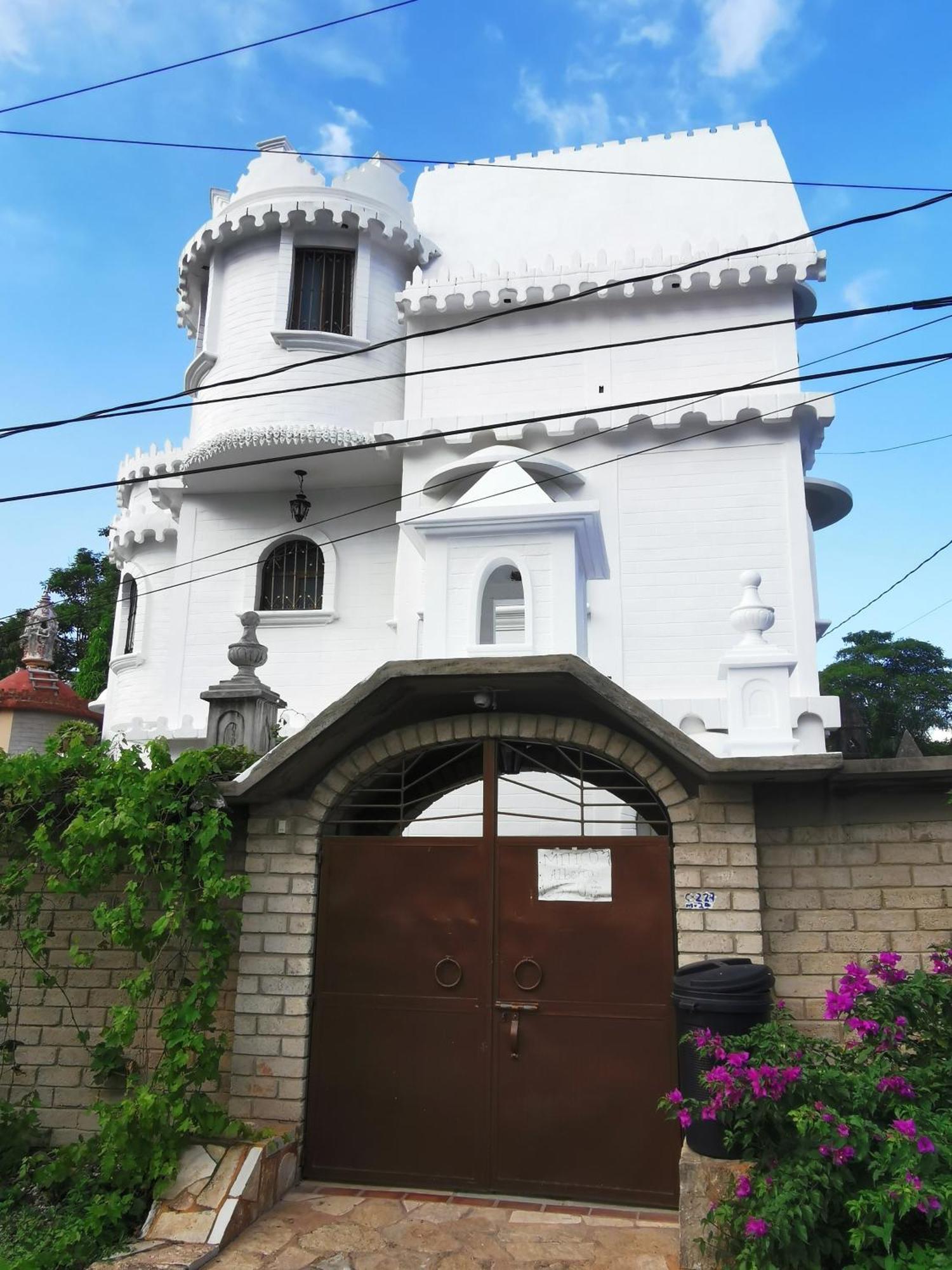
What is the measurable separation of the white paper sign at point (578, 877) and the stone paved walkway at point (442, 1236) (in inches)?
67.0

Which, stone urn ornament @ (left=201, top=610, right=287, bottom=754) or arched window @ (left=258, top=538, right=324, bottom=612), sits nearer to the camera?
stone urn ornament @ (left=201, top=610, right=287, bottom=754)

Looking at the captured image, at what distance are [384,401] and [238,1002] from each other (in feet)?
30.7

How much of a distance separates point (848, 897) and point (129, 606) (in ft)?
40.9

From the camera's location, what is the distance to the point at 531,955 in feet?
18.8

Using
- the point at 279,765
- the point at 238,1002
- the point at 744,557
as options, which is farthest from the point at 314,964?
the point at 744,557

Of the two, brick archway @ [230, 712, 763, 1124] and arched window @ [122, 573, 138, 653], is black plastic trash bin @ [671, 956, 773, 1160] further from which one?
arched window @ [122, 573, 138, 653]

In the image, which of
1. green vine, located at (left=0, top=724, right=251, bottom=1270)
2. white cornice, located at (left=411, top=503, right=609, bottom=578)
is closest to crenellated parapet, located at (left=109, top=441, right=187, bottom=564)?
white cornice, located at (left=411, top=503, right=609, bottom=578)

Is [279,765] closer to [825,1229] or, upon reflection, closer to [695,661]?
[825,1229]

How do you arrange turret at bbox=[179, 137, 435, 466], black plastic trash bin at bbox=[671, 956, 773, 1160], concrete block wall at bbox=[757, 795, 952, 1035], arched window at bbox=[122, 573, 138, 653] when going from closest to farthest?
black plastic trash bin at bbox=[671, 956, 773, 1160] → concrete block wall at bbox=[757, 795, 952, 1035] → turret at bbox=[179, 137, 435, 466] → arched window at bbox=[122, 573, 138, 653]

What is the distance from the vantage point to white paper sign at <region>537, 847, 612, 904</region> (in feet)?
18.8

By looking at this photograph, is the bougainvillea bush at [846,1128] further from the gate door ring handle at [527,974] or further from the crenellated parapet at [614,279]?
the crenellated parapet at [614,279]

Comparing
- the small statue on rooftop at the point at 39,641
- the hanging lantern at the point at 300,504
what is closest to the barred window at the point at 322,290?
the hanging lantern at the point at 300,504

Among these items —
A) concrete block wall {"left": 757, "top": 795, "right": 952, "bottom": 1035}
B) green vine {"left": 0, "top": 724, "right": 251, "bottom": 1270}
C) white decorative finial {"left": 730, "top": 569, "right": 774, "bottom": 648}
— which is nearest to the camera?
green vine {"left": 0, "top": 724, "right": 251, "bottom": 1270}

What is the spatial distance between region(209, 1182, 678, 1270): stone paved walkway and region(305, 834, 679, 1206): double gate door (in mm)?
159
